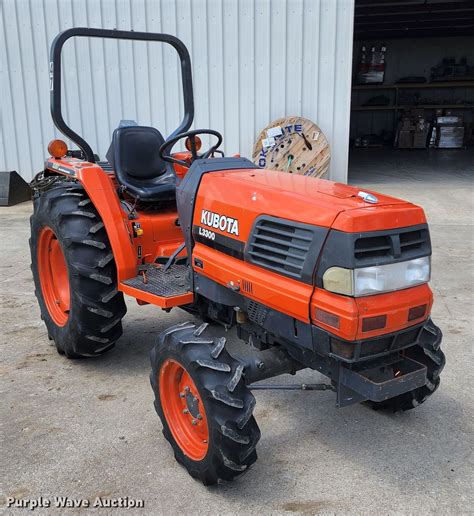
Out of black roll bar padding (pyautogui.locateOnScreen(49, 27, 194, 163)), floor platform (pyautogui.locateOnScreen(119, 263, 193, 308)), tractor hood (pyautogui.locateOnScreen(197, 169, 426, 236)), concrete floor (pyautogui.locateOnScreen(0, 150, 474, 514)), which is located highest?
black roll bar padding (pyautogui.locateOnScreen(49, 27, 194, 163))

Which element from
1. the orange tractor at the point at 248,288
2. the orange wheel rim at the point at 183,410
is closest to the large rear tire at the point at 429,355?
the orange tractor at the point at 248,288

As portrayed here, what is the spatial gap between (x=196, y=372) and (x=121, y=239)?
1.20 m

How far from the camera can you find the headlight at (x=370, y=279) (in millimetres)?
2041

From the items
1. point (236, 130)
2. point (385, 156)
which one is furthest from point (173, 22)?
point (385, 156)

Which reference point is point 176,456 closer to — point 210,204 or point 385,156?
point 210,204

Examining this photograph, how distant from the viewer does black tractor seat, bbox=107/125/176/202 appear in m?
3.58

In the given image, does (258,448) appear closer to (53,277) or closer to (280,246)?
(280,246)

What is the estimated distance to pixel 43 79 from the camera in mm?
8805

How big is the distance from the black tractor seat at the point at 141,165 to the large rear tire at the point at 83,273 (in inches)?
12.9

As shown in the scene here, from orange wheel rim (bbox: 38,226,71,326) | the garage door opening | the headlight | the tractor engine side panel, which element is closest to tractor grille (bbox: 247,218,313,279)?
the tractor engine side panel

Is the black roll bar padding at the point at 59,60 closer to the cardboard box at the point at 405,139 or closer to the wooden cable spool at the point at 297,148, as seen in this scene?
the wooden cable spool at the point at 297,148

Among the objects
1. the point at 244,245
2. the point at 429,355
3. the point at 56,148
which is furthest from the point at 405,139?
the point at 244,245

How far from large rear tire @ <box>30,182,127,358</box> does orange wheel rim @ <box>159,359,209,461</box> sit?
855 mm

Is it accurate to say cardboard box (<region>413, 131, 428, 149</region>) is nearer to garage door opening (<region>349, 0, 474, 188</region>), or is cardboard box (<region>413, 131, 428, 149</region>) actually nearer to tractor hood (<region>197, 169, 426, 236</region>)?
garage door opening (<region>349, 0, 474, 188</region>)
